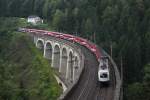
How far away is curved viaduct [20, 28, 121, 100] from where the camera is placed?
141 ft

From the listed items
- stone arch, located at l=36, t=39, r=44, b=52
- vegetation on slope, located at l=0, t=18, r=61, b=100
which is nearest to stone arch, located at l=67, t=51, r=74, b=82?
vegetation on slope, located at l=0, t=18, r=61, b=100

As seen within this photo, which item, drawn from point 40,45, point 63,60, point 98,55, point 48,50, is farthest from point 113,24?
point 98,55

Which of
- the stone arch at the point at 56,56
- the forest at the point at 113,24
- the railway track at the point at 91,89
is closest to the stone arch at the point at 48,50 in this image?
the stone arch at the point at 56,56

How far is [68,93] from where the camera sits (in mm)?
42250

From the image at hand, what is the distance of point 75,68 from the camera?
70812mm

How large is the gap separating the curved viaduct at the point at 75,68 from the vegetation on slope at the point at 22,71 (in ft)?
8.79

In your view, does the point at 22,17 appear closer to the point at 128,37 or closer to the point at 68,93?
the point at 128,37

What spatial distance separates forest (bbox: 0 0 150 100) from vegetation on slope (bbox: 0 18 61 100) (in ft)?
42.3

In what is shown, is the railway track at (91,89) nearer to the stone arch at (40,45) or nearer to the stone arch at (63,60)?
the stone arch at (63,60)

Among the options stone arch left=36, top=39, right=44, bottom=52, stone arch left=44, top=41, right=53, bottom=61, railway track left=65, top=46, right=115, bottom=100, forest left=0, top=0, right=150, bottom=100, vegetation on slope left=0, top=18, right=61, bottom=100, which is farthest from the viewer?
stone arch left=36, top=39, right=44, bottom=52

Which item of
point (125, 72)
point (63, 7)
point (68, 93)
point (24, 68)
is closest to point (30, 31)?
point (63, 7)

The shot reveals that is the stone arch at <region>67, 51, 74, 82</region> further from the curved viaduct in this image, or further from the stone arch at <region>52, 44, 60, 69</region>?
the stone arch at <region>52, 44, 60, 69</region>

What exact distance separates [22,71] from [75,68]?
12.5 meters

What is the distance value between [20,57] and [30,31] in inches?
1129
